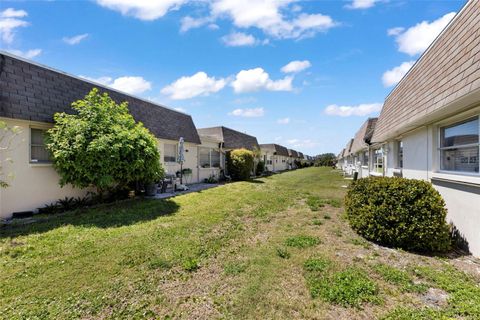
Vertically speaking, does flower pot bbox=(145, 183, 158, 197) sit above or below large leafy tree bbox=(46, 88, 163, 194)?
below

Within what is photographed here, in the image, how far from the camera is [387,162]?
11.5 meters

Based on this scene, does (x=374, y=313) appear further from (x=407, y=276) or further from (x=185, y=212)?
(x=185, y=212)

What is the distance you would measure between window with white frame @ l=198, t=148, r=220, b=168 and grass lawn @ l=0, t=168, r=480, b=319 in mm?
→ 11277

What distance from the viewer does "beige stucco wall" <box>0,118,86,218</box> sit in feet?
22.6

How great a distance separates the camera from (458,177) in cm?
482

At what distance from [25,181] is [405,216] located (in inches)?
421

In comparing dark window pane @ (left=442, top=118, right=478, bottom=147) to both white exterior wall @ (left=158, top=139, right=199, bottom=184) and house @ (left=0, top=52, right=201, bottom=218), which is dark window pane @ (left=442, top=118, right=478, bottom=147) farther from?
white exterior wall @ (left=158, top=139, right=199, bottom=184)

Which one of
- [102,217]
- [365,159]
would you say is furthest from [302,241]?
[365,159]

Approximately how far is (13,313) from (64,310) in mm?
599

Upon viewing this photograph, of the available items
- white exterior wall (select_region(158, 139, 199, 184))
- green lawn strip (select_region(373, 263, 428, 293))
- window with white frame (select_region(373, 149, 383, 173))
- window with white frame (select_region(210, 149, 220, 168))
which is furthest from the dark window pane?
window with white frame (select_region(210, 149, 220, 168))

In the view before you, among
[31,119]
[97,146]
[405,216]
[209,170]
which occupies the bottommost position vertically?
→ [405,216]

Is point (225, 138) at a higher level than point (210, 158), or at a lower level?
higher

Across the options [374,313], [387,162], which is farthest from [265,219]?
[387,162]

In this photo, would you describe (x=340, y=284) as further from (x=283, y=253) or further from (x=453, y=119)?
A: (x=453, y=119)
